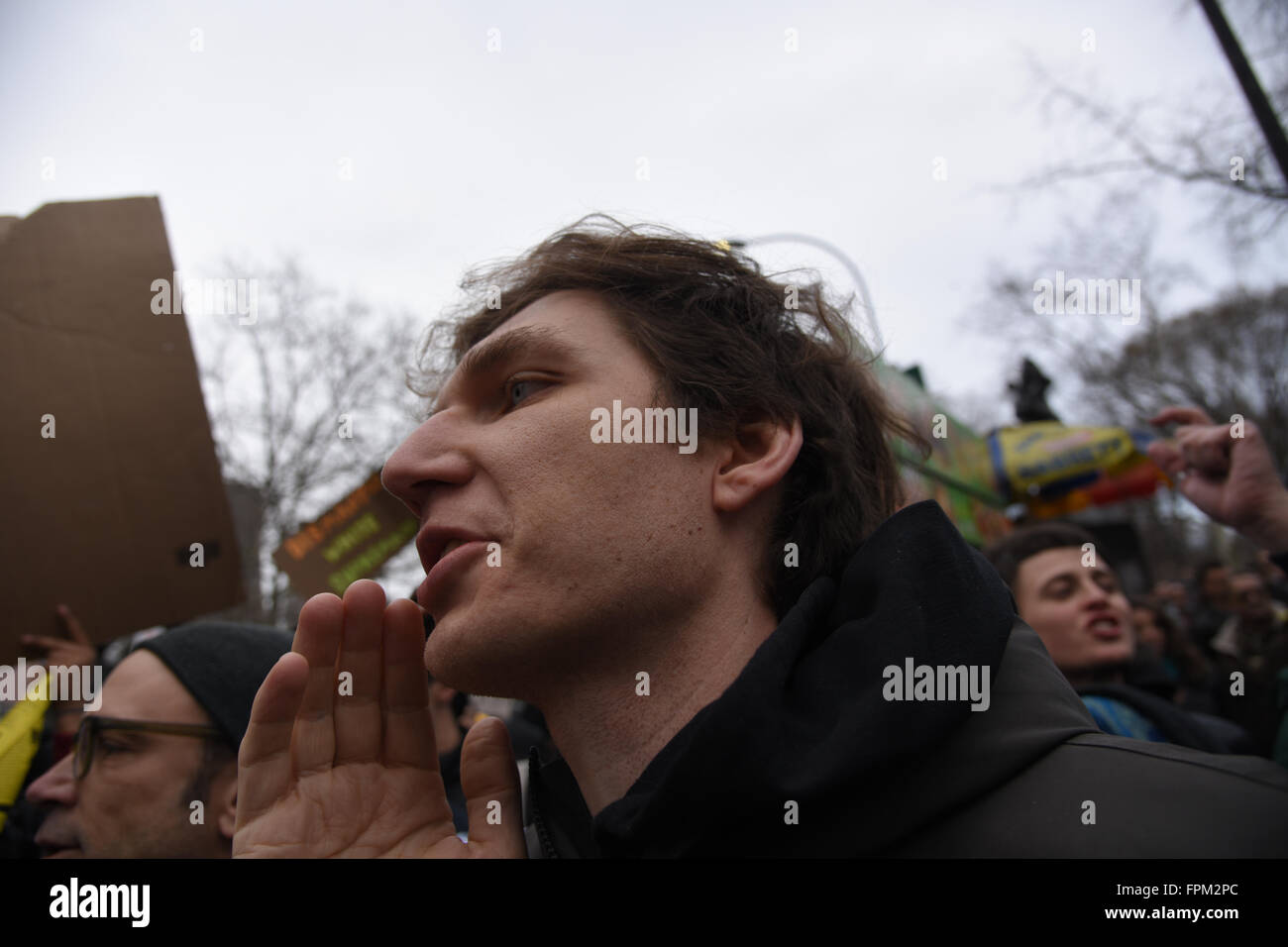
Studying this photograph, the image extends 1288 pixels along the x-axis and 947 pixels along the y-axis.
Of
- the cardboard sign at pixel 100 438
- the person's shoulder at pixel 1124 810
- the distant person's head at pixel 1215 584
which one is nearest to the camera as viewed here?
the person's shoulder at pixel 1124 810

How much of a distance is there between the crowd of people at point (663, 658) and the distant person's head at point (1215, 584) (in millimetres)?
6096

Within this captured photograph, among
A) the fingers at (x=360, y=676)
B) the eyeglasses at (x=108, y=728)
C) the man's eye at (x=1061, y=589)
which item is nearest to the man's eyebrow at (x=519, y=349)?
the fingers at (x=360, y=676)

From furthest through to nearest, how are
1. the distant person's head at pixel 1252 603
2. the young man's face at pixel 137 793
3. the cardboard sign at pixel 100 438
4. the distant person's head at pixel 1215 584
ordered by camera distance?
the distant person's head at pixel 1215 584 < the distant person's head at pixel 1252 603 < the cardboard sign at pixel 100 438 < the young man's face at pixel 137 793

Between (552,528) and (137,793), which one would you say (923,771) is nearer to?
(552,528)

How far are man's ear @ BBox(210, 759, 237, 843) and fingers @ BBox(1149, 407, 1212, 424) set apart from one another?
306cm

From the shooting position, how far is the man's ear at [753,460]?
5.95 feet

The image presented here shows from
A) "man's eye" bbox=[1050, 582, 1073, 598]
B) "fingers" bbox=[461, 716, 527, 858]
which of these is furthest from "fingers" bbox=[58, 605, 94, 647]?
"man's eye" bbox=[1050, 582, 1073, 598]

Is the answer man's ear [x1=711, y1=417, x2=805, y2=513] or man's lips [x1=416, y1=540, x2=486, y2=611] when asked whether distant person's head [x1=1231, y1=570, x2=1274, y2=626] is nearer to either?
man's ear [x1=711, y1=417, x2=805, y2=513]

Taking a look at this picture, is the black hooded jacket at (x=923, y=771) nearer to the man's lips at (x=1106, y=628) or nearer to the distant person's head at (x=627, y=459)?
the distant person's head at (x=627, y=459)

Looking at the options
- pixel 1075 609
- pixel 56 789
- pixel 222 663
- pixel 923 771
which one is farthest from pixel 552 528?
pixel 1075 609

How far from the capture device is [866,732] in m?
1.25

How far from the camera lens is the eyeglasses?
2334 mm

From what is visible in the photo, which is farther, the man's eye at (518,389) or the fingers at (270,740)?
the man's eye at (518,389)
